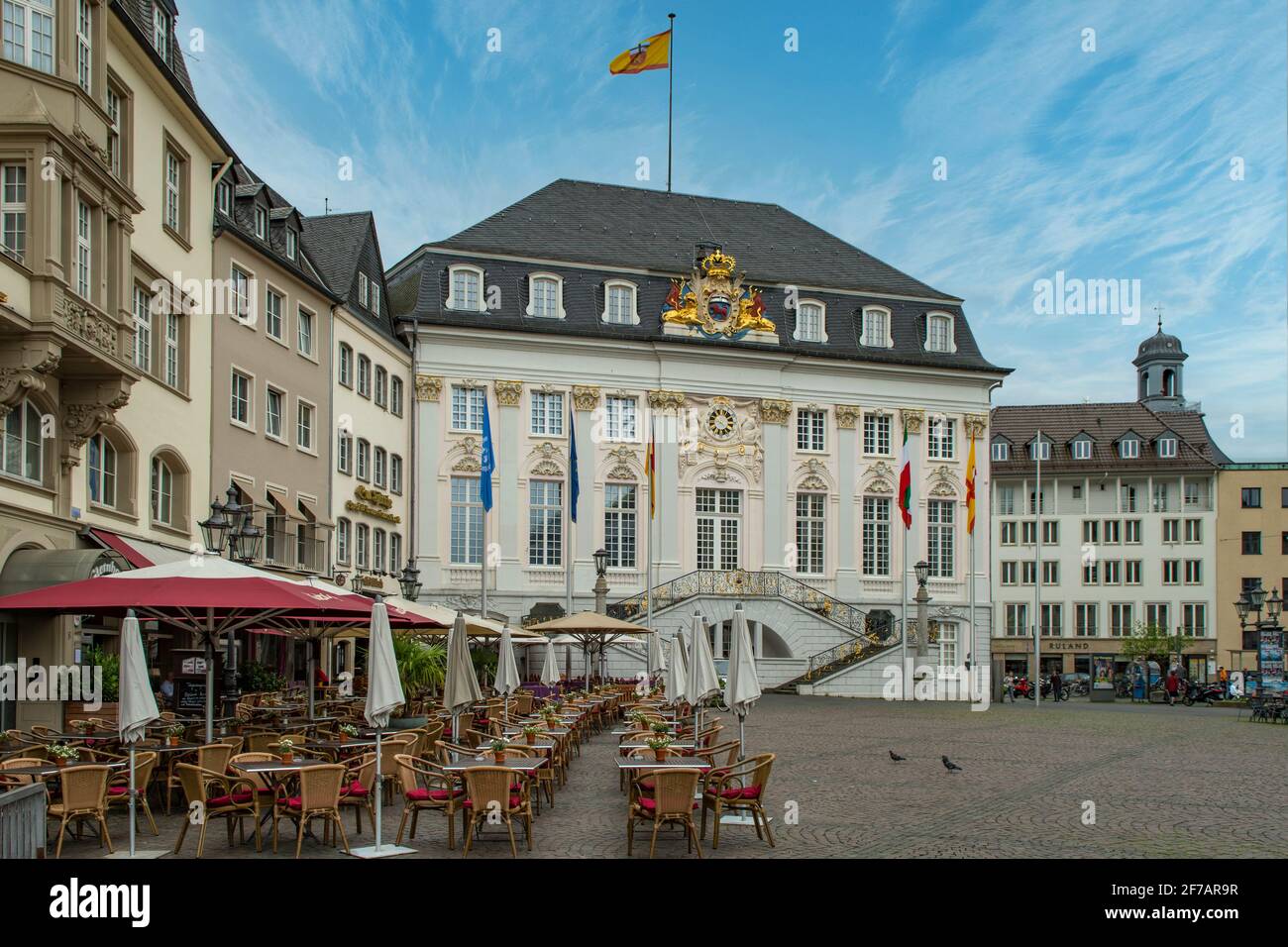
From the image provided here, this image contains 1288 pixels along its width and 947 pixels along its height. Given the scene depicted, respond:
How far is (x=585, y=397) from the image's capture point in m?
49.4

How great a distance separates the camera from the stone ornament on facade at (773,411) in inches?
2015

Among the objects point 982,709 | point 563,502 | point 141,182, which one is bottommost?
point 982,709

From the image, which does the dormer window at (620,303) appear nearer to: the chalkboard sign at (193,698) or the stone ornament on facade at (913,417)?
the stone ornament on facade at (913,417)

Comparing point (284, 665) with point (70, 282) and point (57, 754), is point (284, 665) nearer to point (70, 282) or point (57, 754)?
point (70, 282)

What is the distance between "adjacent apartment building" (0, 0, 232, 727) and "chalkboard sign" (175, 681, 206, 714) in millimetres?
1971

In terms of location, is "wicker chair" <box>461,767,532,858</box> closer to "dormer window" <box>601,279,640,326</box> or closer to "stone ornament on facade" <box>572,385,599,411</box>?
"stone ornament on facade" <box>572,385,599,411</box>

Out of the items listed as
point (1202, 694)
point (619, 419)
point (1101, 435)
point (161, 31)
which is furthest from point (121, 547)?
point (1101, 435)

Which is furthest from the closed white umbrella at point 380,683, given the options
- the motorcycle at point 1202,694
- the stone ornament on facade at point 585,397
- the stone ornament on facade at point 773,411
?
the motorcycle at point 1202,694

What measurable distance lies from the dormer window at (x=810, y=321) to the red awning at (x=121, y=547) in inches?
1273

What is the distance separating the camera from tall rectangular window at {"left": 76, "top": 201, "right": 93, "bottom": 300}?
21.8m

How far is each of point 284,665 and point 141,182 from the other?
635 inches

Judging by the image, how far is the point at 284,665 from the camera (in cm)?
3819

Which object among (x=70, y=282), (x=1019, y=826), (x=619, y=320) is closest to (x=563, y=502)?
(x=619, y=320)

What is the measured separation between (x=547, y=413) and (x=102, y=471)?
2540cm
